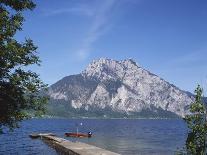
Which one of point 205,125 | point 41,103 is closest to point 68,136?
point 41,103

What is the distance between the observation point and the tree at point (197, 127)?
22.6m

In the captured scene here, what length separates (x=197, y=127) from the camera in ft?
75.0

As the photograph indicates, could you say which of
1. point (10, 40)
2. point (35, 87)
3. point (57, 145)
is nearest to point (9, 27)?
point (10, 40)

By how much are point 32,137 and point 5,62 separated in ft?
354

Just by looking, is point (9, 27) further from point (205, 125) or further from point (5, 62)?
point (205, 125)

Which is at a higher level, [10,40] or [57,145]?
[10,40]

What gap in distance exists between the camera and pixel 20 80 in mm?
27844

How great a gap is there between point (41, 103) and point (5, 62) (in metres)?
5.17

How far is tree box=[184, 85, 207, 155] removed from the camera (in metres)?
22.6

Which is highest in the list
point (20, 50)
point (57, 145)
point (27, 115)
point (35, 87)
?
point (20, 50)

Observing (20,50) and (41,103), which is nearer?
(20,50)

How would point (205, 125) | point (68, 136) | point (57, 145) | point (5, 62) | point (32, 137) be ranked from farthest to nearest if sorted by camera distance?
point (68, 136) < point (32, 137) < point (57, 145) < point (5, 62) < point (205, 125)

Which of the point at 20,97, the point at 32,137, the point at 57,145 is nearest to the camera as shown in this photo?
the point at 20,97

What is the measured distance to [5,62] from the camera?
1060 inches
